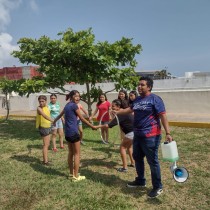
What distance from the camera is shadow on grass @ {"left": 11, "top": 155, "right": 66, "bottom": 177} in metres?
6.24

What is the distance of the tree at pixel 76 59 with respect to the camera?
10.6 m

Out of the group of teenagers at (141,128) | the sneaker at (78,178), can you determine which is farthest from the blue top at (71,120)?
the sneaker at (78,178)

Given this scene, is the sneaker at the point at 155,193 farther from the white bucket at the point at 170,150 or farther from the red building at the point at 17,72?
the red building at the point at 17,72

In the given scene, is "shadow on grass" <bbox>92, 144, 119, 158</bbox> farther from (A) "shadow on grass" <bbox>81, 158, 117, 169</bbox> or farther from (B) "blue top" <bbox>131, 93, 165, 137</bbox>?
(B) "blue top" <bbox>131, 93, 165, 137</bbox>

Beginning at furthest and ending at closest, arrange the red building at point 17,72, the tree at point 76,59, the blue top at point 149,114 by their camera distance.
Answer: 1. the red building at point 17,72
2. the tree at point 76,59
3. the blue top at point 149,114

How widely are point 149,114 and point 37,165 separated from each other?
11.1 feet

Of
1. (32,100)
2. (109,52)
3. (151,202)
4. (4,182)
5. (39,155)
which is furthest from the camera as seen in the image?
(32,100)

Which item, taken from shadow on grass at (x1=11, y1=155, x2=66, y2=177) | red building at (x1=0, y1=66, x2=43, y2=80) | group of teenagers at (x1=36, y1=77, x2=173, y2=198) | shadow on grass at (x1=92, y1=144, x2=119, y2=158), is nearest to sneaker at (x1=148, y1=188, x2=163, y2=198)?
group of teenagers at (x1=36, y1=77, x2=173, y2=198)

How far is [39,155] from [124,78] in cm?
493

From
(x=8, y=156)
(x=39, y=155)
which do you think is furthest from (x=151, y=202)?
(x=8, y=156)

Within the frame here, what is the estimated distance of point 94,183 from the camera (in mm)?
5465

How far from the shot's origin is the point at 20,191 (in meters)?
5.27

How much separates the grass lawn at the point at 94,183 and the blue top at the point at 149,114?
1.08m

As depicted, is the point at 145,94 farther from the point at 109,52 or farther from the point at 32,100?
the point at 32,100
